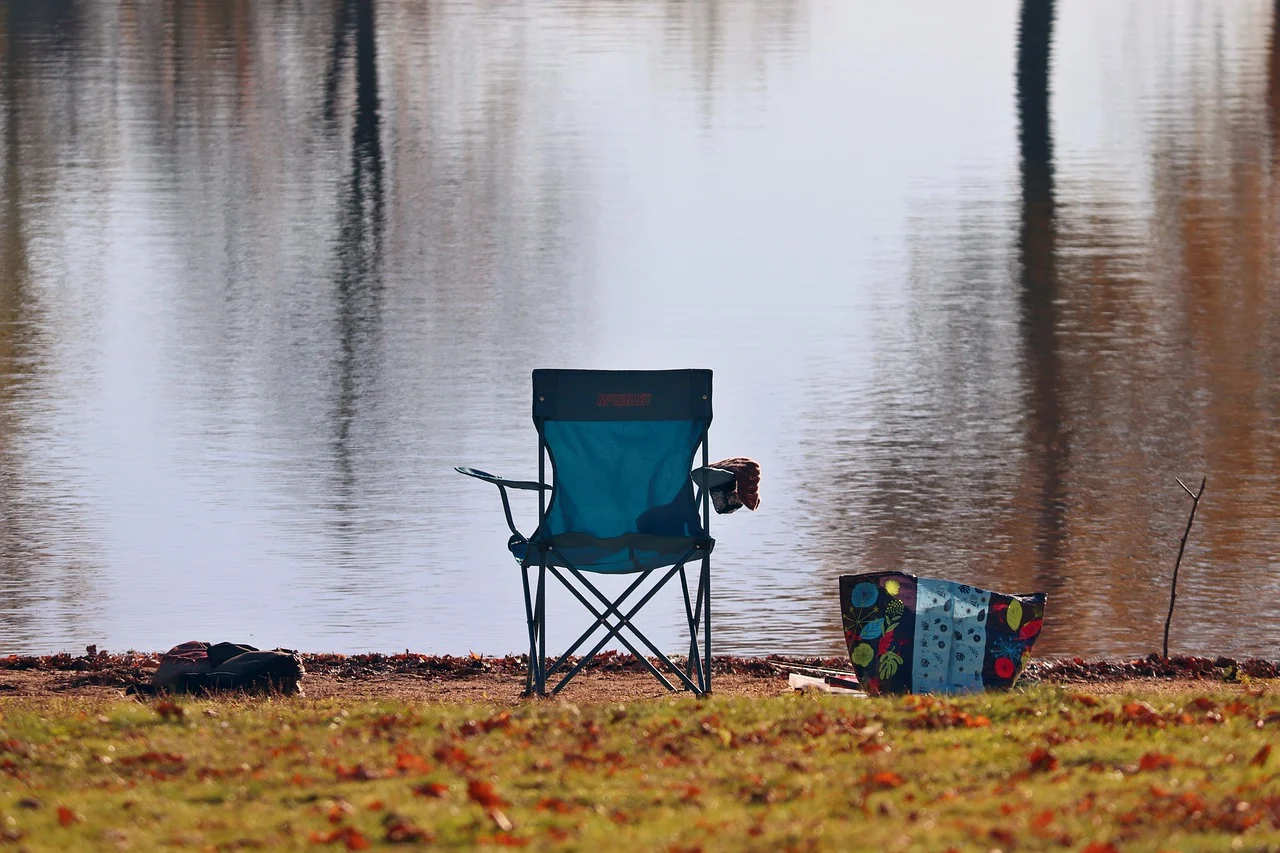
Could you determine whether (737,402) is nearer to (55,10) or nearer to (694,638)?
(694,638)

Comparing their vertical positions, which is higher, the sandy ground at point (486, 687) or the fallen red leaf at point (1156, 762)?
the fallen red leaf at point (1156, 762)

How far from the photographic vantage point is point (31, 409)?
1188 cm

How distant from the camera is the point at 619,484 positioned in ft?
20.7

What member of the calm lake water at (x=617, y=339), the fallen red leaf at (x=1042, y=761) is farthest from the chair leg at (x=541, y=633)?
the fallen red leaf at (x=1042, y=761)

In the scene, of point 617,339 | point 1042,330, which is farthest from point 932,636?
point 1042,330

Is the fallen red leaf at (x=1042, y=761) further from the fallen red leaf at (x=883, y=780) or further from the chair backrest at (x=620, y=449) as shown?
the chair backrest at (x=620, y=449)

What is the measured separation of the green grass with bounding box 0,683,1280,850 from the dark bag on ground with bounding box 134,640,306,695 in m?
0.41

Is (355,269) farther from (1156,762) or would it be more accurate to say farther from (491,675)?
(1156,762)

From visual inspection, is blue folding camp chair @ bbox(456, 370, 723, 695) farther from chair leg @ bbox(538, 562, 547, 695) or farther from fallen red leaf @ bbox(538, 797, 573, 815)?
fallen red leaf @ bbox(538, 797, 573, 815)

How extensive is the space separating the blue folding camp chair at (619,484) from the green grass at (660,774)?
21.0 inches

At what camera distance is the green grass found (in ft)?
13.6

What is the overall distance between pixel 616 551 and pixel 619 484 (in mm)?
235

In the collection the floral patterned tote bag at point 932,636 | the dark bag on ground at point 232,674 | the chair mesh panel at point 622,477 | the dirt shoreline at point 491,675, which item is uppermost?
the chair mesh panel at point 622,477

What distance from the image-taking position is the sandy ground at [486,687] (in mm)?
6215
